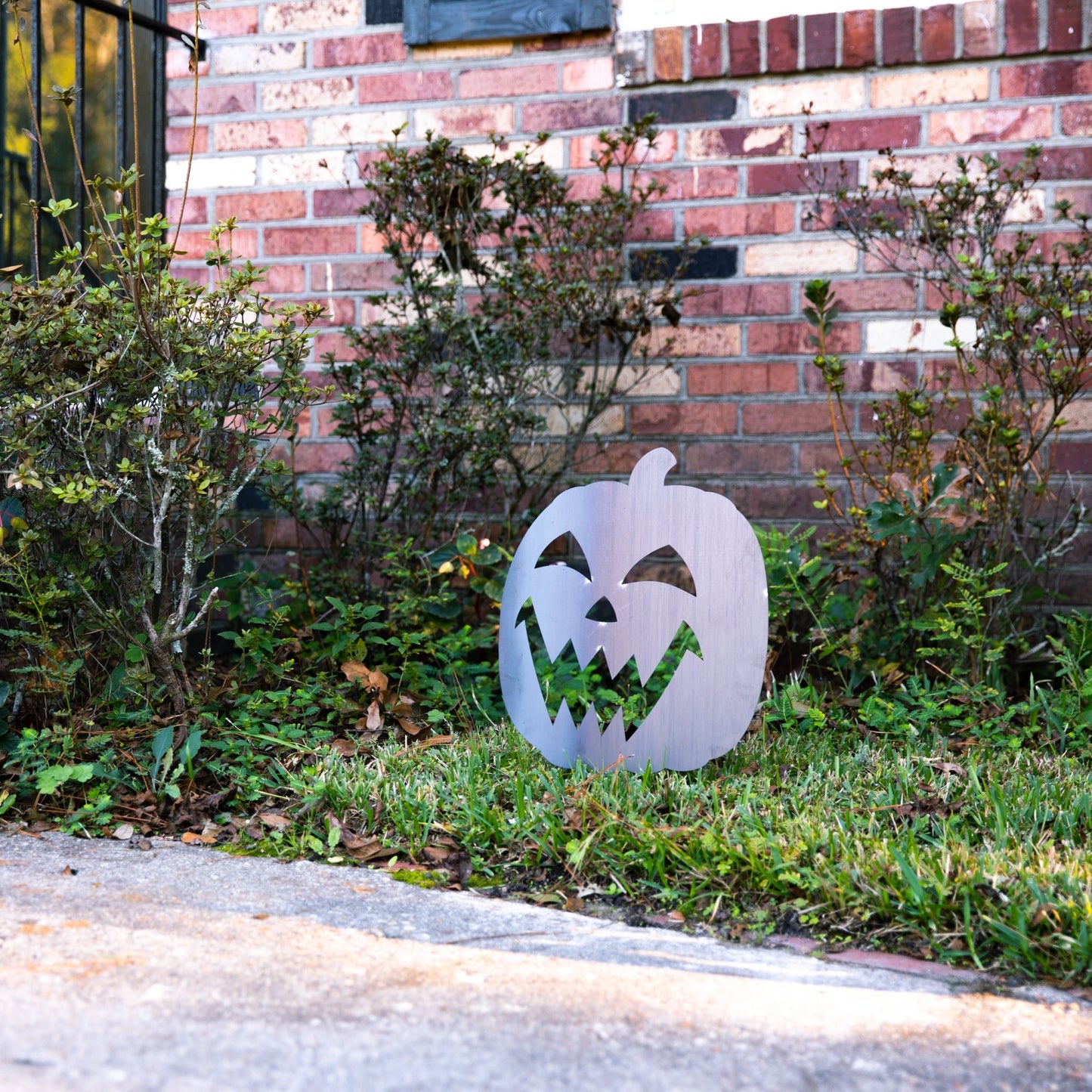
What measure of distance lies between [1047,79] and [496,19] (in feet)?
5.82

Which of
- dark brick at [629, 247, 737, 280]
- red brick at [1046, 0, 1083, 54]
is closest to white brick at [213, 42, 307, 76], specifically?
dark brick at [629, 247, 737, 280]

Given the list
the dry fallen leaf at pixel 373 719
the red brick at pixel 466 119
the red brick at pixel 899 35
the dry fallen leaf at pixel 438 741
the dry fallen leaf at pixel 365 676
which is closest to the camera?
the dry fallen leaf at pixel 438 741

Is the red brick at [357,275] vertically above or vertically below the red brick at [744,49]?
below

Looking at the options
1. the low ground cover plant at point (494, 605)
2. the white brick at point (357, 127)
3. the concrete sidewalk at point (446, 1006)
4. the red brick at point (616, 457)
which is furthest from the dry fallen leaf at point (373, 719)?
the white brick at point (357, 127)

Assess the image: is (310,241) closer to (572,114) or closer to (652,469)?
(572,114)

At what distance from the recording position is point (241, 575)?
3334mm

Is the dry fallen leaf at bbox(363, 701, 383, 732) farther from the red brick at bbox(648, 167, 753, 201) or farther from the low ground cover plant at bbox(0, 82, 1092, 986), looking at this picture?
the red brick at bbox(648, 167, 753, 201)

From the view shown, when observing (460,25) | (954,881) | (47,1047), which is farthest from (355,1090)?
(460,25)

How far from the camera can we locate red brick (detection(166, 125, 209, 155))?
416 cm

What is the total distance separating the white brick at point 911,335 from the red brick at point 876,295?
0.05m

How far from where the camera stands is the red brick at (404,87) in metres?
3.96

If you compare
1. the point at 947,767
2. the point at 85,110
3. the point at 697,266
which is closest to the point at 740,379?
the point at 697,266

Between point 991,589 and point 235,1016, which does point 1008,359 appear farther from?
point 235,1016

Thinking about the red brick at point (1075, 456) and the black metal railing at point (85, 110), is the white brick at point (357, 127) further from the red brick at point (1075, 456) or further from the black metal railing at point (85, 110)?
the red brick at point (1075, 456)
